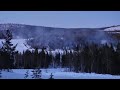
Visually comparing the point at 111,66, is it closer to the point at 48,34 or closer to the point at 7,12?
the point at 48,34

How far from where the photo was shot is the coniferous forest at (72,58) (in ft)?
21.7

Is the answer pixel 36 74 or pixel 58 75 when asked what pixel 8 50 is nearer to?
pixel 36 74

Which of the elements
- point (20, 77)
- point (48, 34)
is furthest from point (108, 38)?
point (20, 77)

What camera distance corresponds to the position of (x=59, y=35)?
6.71 m

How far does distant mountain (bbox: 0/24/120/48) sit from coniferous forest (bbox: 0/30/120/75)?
9 centimetres

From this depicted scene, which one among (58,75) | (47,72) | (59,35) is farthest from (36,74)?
(59,35)

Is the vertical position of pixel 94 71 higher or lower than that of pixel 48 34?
lower

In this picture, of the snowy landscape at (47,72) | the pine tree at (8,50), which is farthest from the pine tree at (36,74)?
the pine tree at (8,50)

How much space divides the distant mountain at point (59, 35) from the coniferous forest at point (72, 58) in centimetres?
9

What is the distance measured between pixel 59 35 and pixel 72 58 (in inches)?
16.2

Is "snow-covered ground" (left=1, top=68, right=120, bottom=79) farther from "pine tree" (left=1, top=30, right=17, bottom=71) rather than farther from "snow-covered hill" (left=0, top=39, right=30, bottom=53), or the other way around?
"snow-covered hill" (left=0, top=39, right=30, bottom=53)

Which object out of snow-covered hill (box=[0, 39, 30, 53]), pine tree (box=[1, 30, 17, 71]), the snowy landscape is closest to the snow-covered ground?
the snowy landscape
